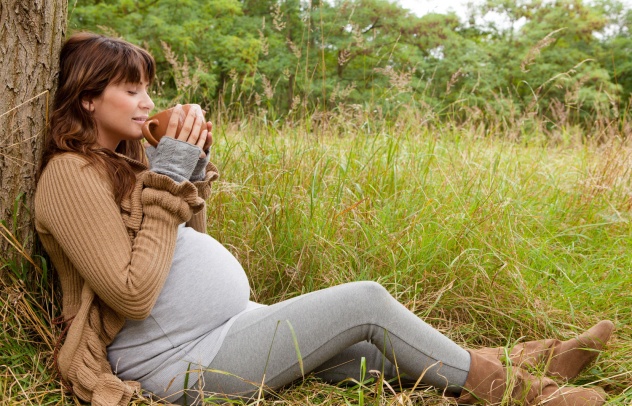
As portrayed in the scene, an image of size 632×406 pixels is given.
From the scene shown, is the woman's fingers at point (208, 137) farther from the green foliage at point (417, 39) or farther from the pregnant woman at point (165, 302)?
the green foliage at point (417, 39)

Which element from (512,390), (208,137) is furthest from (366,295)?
(208,137)

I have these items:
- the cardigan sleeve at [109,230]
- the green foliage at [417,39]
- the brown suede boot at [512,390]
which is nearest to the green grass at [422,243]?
the brown suede boot at [512,390]

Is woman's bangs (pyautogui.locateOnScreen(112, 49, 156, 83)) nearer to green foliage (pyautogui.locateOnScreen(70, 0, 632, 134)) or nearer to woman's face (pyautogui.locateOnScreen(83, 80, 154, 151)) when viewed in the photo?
woman's face (pyautogui.locateOnScreen(83, 80, 154, 151))

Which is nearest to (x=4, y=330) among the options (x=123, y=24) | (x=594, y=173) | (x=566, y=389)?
(x=566, y=389)

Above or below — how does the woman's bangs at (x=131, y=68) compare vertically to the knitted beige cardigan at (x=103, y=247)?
above

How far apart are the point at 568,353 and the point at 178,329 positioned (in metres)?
1.30

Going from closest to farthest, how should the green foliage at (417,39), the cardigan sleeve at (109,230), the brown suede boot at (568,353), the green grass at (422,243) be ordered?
the cardigan sleeve at (109,230) < the brown suede boot at (568,353) < the green grass at (422,243) < the green foliage at (417,39)

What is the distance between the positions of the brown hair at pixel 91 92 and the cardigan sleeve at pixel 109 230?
0.24ft

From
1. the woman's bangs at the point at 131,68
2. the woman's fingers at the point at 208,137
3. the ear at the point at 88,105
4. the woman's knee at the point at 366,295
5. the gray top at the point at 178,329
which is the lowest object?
the gray top at the point at 178,329

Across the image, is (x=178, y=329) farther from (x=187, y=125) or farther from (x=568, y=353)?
(x=568, y=353)

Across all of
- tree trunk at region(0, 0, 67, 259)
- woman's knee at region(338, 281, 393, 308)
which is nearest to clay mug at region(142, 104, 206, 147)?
tree trunk at region(0, 0, 67, 259)

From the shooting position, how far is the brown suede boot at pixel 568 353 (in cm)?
194

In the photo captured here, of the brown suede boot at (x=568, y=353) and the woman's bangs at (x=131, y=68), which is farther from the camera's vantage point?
the brown suede boot at (x=568, y=353)

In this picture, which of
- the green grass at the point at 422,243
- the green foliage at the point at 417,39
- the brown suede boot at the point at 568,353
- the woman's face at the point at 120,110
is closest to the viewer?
the woman's face at the point at 120,110
